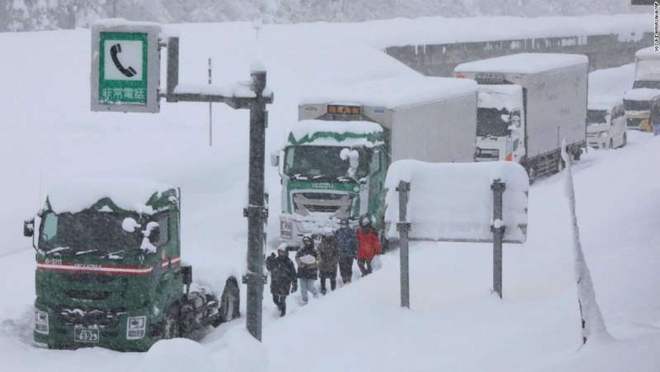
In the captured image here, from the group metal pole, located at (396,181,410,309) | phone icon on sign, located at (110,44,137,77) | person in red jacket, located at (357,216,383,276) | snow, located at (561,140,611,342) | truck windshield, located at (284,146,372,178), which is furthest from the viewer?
truck windshield, located at (284,146,372,178)

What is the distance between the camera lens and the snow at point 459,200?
17000mm

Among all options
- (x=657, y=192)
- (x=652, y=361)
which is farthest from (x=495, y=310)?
(x=657, y=192)

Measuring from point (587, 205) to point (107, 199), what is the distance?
13.8m

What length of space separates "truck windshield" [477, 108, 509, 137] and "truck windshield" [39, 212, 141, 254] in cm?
2110

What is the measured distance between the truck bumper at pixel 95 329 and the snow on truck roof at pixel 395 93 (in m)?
12.0

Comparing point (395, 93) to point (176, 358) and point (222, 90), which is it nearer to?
point (222, 90)

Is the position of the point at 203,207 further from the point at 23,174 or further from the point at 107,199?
the point at 107,199

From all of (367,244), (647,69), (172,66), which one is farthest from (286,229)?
(647,69)

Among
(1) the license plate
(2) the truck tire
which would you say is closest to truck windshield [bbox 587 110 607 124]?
(2) the truck tire

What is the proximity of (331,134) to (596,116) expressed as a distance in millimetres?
25065

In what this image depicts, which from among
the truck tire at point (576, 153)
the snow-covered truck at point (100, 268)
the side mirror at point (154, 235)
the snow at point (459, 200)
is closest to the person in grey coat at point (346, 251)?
the snow at point (459, 200)

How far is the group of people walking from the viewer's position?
1978 cm

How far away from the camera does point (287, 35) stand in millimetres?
65625

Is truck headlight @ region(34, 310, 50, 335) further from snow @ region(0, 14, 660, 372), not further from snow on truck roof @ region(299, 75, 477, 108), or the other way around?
snow on truck roof @ region(299, 75, 477, 108)
